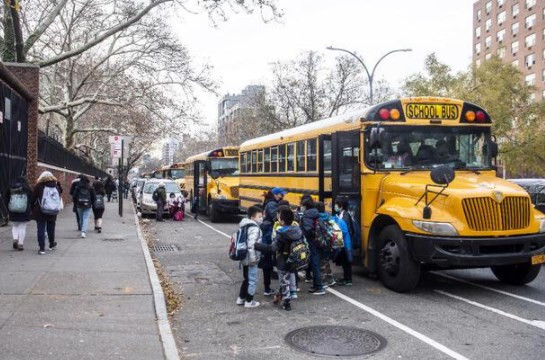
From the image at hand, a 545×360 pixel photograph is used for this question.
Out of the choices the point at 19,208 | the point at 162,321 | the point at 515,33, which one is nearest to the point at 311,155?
the point at 162,321

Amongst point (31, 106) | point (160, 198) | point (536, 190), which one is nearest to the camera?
point (536, 190)

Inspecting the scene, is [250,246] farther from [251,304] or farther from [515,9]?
[515,9]

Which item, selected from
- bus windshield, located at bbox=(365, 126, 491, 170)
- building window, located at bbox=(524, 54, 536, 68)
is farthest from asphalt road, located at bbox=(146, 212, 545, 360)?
building window, located at bbox=(524, 54, 536, 68)

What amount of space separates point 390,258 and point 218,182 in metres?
12.7

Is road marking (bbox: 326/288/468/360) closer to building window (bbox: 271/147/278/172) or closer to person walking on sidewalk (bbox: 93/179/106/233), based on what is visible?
building window (bbox: 271/147/278/172)

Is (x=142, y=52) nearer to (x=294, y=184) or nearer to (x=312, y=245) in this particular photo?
(x=294, y=184)

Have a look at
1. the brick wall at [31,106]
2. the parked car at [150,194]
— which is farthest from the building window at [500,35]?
the brick wall at [31,106]

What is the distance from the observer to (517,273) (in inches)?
326

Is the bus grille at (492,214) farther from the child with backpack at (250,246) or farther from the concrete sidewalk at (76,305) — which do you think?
the concrete sidewalk at (76,305)

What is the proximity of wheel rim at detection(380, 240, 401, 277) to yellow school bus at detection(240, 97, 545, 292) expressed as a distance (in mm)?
15

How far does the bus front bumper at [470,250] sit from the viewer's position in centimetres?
718

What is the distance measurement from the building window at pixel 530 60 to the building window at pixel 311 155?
6471cm

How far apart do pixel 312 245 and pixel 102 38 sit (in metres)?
20.1

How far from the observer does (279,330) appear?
609 cm
